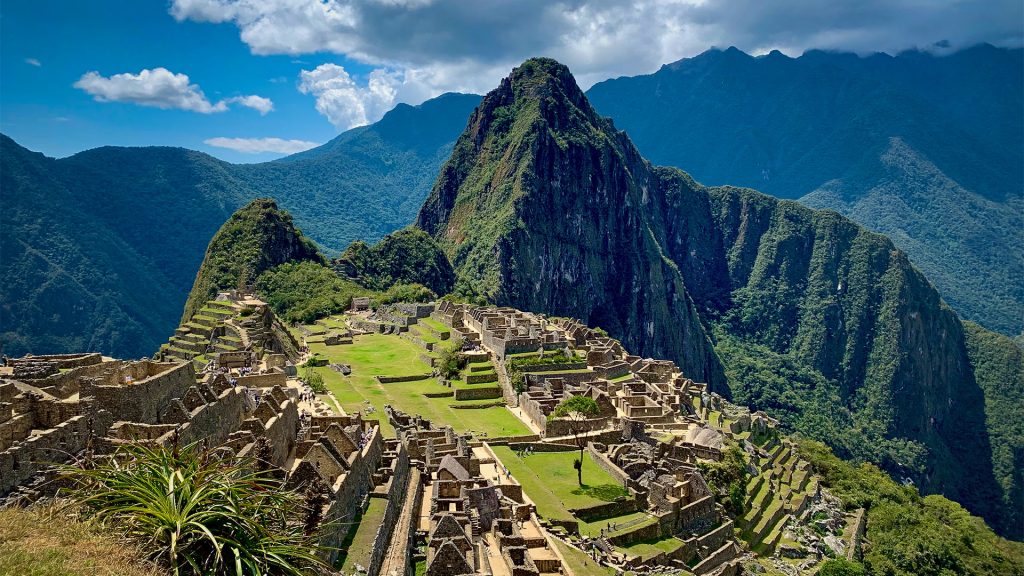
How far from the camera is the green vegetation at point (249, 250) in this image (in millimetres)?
90250

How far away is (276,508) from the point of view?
12.7 meters

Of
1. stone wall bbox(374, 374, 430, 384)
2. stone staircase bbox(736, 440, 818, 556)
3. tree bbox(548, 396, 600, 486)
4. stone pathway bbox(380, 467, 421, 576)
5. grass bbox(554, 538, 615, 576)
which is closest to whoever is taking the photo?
stone pathway bbox(380, 467, 421, 576)

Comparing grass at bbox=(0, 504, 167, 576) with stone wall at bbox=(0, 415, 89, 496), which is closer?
grass at bbox=(0, 504, 167, 576)

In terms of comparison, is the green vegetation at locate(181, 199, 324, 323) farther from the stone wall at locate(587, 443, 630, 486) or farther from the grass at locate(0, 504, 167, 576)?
the grass at locate(0, 504, 167, 576)

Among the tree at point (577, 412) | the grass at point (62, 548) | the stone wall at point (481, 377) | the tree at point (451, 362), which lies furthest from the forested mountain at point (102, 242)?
the grass at point (62, 548)

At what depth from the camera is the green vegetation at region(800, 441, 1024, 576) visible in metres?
42.2

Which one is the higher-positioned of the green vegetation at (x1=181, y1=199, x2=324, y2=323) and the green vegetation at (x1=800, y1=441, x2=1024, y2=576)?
the green vegetation at (x1=181, y1=199, x2=324, y2=323)

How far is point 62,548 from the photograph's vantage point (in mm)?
10094

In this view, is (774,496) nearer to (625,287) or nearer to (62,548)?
Answer: (62,548)

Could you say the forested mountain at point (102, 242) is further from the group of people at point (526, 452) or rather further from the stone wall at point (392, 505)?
the stone wall at point (392, 505)

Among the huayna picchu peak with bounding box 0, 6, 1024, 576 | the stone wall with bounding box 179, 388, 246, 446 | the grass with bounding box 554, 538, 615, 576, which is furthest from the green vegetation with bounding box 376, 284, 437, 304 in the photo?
the stone wall with bounding box 179, 388, 246, 446

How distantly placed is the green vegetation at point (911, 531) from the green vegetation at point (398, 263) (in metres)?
71.2

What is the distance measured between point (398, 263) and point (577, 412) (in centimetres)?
8362

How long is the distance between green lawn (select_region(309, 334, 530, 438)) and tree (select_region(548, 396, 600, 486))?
2320mm
